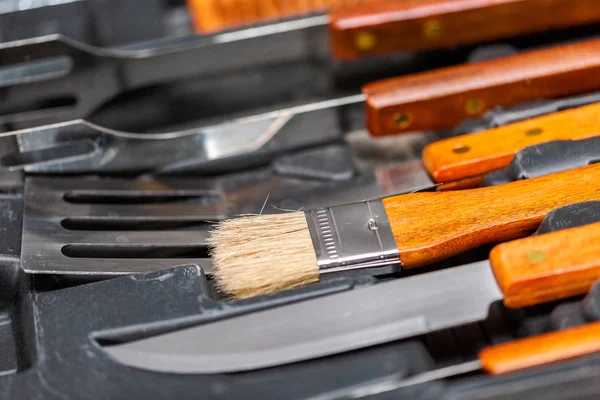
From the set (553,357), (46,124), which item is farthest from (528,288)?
(46,124)

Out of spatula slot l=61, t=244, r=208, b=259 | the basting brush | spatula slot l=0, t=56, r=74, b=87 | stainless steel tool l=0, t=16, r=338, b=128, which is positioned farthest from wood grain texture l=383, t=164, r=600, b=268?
spatula slot l=0, t=56, r=74, b=87

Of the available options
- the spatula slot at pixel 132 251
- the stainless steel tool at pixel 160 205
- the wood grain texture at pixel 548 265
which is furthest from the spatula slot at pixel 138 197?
the wood grain texture at pixel 548 265

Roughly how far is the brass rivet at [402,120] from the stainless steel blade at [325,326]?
12.2 inches

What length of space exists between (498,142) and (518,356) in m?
0.31

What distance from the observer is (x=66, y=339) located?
0.72 metres

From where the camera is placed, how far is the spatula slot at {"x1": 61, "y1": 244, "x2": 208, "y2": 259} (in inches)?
32.7

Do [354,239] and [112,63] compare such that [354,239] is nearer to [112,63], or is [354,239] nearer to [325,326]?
[325,326]

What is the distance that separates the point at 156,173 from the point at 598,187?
22.0 inches

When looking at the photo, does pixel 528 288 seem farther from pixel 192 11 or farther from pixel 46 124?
pixel 192 11

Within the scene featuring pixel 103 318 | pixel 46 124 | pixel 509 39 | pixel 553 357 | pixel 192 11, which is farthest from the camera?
pixel 192 11

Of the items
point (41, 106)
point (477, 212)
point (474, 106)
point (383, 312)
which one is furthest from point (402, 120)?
point (41, 106)

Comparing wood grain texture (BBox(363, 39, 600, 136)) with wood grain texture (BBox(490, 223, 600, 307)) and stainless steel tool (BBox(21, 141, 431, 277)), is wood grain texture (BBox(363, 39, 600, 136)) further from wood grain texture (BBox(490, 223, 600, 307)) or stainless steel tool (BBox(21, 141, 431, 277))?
wood grain texture (BBox(490, 223, 600, 307))

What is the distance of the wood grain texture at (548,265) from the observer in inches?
26.4

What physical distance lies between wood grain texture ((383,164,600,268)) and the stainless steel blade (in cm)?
5
